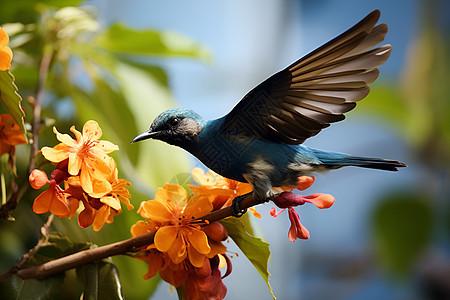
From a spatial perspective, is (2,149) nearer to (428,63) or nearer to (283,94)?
(283,94)

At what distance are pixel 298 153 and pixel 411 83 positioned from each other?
1226mm

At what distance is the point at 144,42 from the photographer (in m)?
0.56

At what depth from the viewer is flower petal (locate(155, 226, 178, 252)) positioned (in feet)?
0.91

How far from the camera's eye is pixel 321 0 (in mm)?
1830

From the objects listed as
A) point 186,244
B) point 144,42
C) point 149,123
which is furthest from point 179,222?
point 144,42

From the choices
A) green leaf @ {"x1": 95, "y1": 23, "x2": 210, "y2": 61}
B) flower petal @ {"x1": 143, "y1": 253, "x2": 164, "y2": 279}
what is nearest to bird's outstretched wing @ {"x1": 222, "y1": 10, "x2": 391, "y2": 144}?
flower petal @ {"x1": 143, "y1": 253, "x2": 164, "y2": 279}

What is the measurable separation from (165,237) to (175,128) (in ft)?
0.27

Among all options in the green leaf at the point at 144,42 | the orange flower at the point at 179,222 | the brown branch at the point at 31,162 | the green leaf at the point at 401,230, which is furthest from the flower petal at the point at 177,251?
the green leaf at the point at 401,230

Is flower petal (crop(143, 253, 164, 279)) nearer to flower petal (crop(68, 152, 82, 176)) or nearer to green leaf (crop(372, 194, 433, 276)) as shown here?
flower petal (crop(68, 152, 82, 176))

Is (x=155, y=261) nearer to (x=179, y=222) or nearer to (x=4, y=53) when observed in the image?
(x=179, y=222)

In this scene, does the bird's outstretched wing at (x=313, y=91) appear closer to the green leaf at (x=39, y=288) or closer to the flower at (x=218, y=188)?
the flower at (x=218, y=188)

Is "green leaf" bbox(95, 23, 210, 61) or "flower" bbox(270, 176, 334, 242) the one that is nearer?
"flower" bbox(270, 176, 334, 242)

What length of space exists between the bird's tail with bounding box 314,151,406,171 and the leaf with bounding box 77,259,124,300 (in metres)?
0.17

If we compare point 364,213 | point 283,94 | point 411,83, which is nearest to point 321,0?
point 411,83
